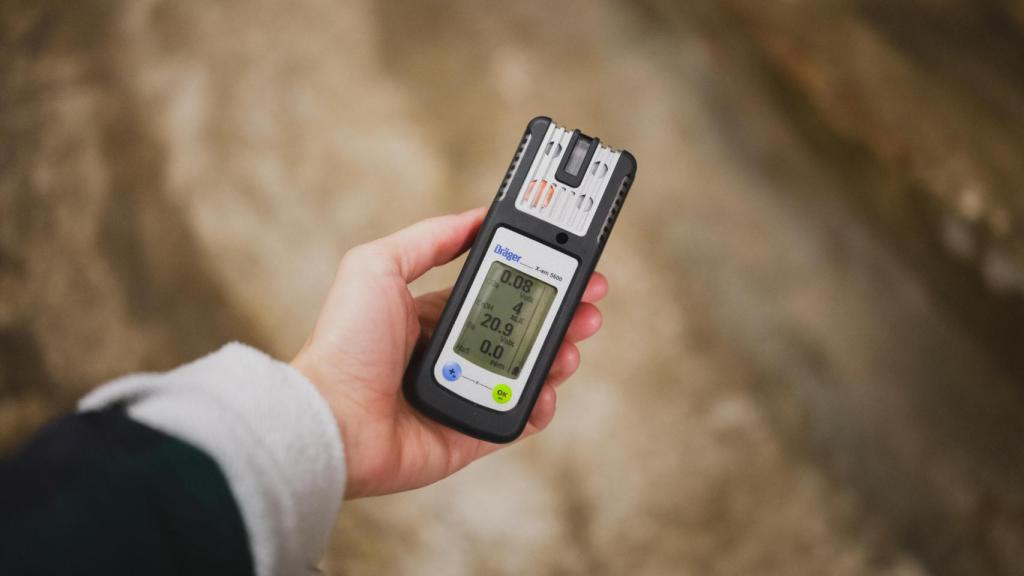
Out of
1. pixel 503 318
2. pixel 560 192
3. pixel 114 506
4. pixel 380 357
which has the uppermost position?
pixel 560 192

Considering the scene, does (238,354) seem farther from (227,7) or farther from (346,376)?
(227,7)

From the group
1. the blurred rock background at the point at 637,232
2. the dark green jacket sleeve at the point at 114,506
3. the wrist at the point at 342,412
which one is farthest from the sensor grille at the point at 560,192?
the blurred rock background at the point at 637,232

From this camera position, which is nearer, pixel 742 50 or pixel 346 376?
pixel 346 376

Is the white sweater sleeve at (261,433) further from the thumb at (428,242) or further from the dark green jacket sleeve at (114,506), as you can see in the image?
the thumb at (428,242)

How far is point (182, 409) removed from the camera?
82cm

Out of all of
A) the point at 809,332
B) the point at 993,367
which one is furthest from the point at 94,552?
the point at 993,367

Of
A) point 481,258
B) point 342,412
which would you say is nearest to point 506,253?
point 481,258

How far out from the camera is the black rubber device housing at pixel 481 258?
3.84ft

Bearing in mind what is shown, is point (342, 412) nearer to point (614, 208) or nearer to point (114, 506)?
point (114, 506)

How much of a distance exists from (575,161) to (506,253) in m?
0.19

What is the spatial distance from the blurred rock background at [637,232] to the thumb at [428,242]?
0.72 meters

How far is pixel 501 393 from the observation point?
119 centimetres

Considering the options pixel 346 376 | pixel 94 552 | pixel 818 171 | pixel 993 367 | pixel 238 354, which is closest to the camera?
pixel 94 552

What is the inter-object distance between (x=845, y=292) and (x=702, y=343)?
42 cm
